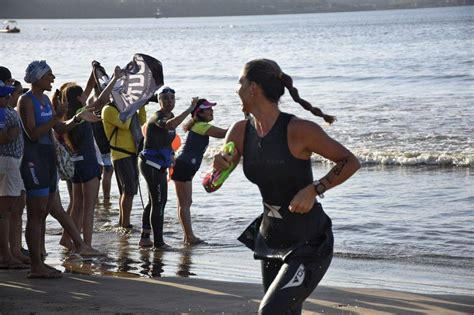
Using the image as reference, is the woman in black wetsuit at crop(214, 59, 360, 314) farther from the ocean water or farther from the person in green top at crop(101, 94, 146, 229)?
the person in green top at crop(101, 94, 146, 229)

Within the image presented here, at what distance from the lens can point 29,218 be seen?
8.30m

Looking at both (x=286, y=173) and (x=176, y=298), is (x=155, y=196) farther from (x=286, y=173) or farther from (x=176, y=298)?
(x=286, y=173)

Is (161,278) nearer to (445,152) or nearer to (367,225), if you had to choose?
(367,225)

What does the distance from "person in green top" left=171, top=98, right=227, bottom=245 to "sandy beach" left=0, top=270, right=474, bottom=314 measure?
89.9 inches

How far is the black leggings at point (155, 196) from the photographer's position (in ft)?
33.6

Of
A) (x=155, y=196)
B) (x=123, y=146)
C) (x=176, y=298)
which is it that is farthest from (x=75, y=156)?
(x=176, y=298)

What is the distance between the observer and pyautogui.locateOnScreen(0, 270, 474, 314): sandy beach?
718cm

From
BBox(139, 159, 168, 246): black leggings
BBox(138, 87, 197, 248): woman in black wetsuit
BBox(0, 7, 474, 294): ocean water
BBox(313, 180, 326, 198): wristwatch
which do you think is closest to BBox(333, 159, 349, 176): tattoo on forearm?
BBox(313, 180, 326, 198): wristwatch

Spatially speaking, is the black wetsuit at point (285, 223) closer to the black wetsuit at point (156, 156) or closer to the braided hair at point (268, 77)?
the braided hair at point (268, 77)

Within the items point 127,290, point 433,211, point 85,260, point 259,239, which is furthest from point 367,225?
point 259,239

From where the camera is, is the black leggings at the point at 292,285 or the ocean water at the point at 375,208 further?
the ocean water at the point at 375,208

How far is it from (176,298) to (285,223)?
2395mm

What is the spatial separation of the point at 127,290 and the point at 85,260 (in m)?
1.87

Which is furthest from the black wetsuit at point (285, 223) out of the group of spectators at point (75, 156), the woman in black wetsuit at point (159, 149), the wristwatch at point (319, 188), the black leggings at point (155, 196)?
the black leggings at point (155, 196)
